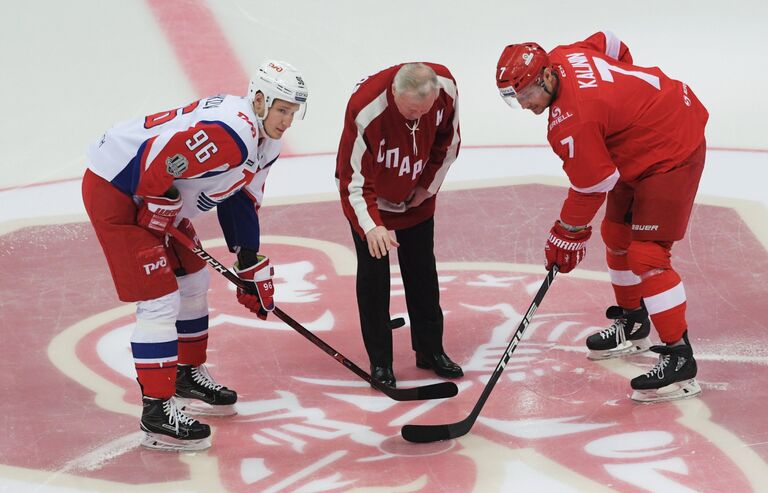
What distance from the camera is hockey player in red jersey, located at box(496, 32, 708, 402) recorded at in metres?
3.30

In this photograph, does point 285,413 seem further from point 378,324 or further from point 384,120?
point 384,120

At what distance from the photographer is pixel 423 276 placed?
385 cm

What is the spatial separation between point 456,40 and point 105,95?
2402 mm

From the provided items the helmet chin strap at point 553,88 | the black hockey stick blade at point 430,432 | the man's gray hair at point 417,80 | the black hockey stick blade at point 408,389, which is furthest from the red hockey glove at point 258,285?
the helmet chin strap at point 553,88

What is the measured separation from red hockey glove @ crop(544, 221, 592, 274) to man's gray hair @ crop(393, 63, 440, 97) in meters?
0.66

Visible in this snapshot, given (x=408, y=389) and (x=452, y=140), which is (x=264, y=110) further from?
(x=408, y=389)

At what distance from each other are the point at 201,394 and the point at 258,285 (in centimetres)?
44

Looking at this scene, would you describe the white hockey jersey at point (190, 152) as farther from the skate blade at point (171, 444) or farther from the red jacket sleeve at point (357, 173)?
the skate blade at point (171, 444)

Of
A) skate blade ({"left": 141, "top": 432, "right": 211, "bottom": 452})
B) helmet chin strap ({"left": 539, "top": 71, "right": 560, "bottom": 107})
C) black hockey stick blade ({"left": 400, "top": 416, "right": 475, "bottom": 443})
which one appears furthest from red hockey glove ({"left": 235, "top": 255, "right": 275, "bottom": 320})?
helmet chin strap ({"left": 539, "top": 71, "right": 560, "bottom": 107})

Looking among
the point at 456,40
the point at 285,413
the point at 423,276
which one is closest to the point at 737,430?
the point at 423,276

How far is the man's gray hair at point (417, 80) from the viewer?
3.22m

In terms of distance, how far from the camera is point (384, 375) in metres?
3.78

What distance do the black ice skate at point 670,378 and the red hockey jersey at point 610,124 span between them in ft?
1.79

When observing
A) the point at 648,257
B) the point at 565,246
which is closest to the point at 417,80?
the point at 565,246
